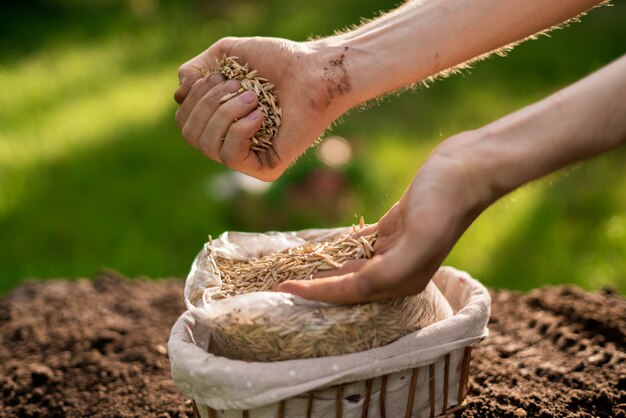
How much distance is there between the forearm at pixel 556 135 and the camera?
1.71 meters

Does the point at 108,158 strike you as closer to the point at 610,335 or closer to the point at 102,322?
the point at 102,322

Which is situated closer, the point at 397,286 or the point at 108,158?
the point at 397,286

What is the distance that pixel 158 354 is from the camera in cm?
288

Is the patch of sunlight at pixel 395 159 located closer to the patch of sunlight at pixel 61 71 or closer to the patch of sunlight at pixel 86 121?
the patch of sunlight at pixel 86 121

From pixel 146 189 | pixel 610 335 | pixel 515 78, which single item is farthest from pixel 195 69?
pixel 515 78

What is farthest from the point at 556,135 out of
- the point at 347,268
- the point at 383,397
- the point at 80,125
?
the point at 80,125

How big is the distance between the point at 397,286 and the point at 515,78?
4135 mm

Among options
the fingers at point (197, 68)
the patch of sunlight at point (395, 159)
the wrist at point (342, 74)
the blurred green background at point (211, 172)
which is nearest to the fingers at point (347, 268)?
the wrist at point (342, 74)

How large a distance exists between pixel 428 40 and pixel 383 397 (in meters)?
1.11

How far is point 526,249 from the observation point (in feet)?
13.0

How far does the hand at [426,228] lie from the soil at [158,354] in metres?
0.69

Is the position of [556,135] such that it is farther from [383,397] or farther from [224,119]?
[224,119]

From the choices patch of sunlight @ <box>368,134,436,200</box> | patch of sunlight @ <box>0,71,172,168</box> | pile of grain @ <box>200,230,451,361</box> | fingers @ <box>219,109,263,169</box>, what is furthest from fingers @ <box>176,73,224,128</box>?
patch of sunlight @ <box>0,71,172,168</box>

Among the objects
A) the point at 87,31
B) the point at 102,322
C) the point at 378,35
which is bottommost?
the point at 102,322
